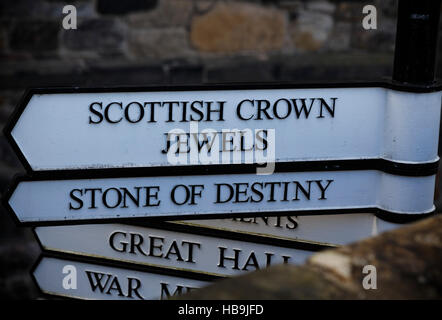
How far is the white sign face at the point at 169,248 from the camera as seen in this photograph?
1.92 m

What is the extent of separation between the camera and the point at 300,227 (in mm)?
1925

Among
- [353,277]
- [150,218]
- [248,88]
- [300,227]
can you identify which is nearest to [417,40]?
[248,88]

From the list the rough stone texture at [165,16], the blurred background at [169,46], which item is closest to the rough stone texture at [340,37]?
the blurred background at [169,46]

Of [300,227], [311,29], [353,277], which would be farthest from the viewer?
[311,29]

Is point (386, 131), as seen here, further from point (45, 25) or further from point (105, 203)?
point (45, 25)

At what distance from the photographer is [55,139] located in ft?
5.61

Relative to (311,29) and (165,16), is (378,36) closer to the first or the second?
(311,29)

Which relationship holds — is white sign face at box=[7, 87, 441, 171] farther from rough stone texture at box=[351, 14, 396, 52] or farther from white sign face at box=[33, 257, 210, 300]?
rough stone texture at box=[351, 14, 396, 52]

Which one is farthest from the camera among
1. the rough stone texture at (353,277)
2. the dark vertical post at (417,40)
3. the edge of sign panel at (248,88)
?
the dark vertical post at (417,40)

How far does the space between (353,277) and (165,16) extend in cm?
259

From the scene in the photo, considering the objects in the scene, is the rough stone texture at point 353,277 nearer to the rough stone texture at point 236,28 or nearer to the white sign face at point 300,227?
the white sign face at point 300,227

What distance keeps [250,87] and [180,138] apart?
0.66 ft

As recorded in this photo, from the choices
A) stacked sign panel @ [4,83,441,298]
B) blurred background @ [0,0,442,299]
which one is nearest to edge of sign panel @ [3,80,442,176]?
stacked sign panel @ [4,83,441,298]

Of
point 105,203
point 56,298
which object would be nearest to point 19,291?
point 56,298
